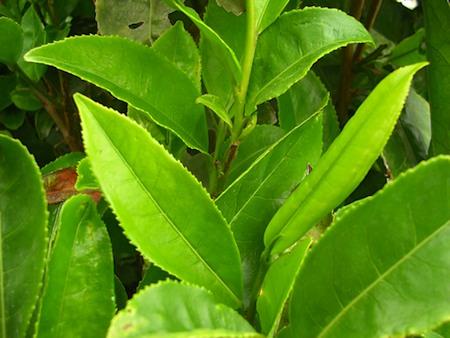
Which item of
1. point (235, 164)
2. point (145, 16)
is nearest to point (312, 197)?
point (235, 164)

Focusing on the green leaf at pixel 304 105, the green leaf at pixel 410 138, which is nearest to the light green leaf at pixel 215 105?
the green leaf at pixel 304 105

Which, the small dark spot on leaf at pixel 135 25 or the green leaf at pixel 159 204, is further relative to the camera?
the small dark spot on leaf at pixel 135 25

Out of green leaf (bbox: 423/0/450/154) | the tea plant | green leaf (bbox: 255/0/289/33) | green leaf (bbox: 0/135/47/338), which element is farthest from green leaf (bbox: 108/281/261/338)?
green leaf (bbox: 423/0/450/154)

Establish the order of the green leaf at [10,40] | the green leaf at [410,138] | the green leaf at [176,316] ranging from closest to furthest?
the green leaf at [176,316] < the green leaf at [10,40] < the green leaf at [410,138]

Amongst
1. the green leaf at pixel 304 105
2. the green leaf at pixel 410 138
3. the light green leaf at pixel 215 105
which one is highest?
the light green leaf at pixel 215 105

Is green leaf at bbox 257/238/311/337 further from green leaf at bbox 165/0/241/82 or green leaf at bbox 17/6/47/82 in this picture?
green leaf at bbox 17/6/47/82

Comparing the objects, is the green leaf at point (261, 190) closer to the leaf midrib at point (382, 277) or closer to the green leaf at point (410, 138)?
the leaf midrib at point (382, 277)
